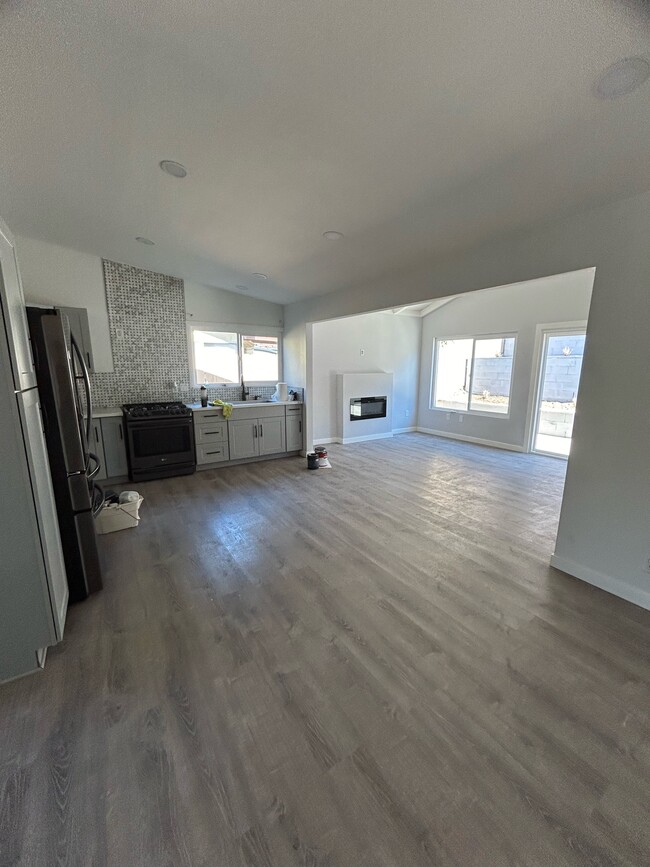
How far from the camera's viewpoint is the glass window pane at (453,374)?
6.68 metres

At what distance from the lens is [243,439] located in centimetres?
512

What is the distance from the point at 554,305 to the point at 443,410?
252 cm

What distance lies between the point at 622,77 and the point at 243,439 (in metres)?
4.64

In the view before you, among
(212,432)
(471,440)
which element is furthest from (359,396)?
(212,432)

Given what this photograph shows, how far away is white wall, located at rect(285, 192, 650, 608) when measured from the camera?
2115 mm

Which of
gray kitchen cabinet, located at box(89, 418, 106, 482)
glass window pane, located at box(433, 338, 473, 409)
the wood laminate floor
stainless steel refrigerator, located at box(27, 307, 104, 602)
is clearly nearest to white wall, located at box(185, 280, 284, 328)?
gray kitchen cabinet, located at box(89, 418, 106, 482)

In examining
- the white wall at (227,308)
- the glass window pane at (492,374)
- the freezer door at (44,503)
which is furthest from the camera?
the glass window pane at (492,374)

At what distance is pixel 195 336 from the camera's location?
521cm

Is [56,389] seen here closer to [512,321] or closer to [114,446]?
[114,446]

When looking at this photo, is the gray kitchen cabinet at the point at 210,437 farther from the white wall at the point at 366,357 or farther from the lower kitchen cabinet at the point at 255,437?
the white wall at the point at 366,357

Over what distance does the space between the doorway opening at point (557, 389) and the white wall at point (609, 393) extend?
3.42 meters

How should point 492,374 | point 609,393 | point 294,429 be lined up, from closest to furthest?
point 609,393 → point 294,429 → point 492,374

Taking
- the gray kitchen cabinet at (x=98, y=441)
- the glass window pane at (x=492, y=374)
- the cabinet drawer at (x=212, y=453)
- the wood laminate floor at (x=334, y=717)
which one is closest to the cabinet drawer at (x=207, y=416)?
the cabinet drawer at (x=212, y=453)

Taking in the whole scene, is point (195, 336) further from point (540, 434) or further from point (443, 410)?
Result: point (540, 434)
